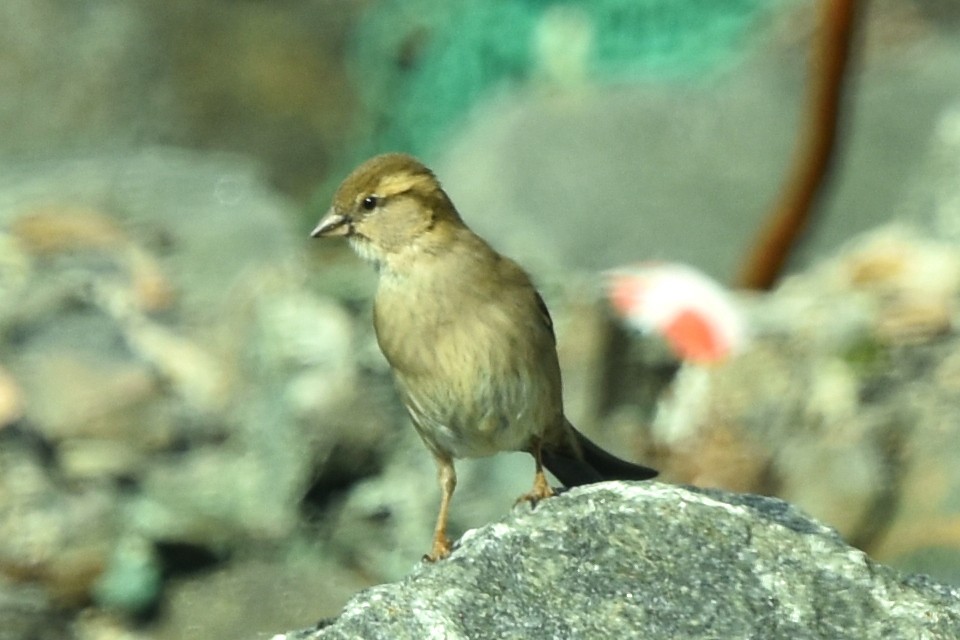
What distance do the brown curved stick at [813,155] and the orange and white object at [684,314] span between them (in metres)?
0.42

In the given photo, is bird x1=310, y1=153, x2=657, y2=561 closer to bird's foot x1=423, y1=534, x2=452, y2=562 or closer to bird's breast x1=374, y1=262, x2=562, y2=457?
bird's breast x1=374, y1=262, x2=562, y2=457

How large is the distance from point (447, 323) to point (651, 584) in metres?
1.32

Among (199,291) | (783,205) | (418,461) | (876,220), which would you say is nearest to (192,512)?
(418,461)

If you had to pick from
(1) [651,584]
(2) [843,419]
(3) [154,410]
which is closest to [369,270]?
(3) [154,410]

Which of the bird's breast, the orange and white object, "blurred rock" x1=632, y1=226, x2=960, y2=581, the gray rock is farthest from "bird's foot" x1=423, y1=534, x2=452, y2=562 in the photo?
the orange and white object

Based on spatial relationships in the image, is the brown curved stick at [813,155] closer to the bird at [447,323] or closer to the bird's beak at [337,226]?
the bird at [447,323]

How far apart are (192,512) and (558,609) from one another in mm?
3051

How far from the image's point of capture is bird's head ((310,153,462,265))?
460cm

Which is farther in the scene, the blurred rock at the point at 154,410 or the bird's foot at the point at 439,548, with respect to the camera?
the blurred rock at the point at 154,410

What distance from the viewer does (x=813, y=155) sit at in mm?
7395

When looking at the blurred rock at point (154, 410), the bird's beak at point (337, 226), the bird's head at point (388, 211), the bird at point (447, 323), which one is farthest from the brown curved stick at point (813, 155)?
the bird's beak at point (337, 226)

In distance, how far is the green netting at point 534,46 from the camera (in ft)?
28.8

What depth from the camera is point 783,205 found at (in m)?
7.54

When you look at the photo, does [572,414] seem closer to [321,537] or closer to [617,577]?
[321,537]
